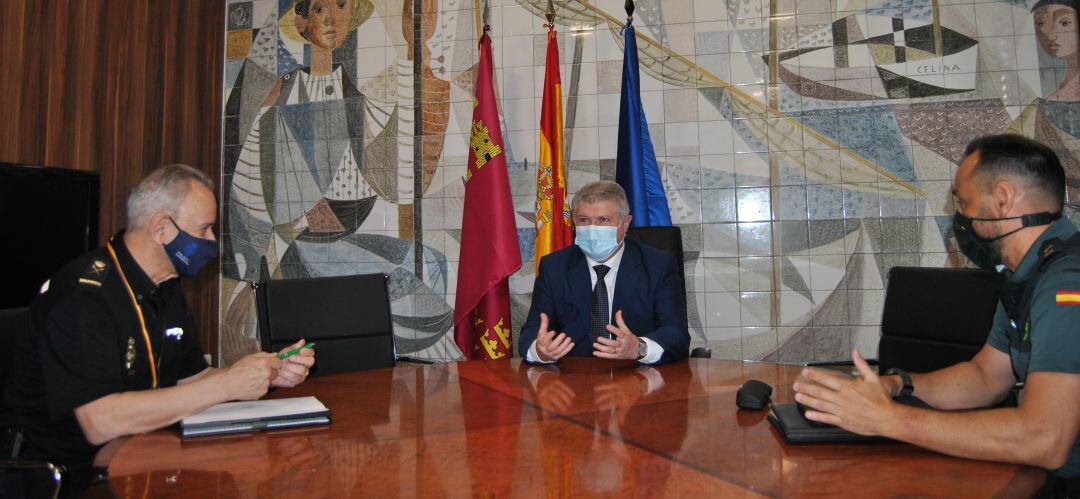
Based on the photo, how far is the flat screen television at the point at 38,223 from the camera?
2.79 meters

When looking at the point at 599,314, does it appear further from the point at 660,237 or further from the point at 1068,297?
the point at 1068,297

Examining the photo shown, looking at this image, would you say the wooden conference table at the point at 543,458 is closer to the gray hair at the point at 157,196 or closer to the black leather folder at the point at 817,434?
the black leather folder at the point at 817,434

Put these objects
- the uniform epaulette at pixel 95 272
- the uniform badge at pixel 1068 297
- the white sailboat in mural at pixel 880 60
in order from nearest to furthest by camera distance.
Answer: the uniform badge at pixel 1068 297 < the uniform epaulette at pixel 95 272 < the white sailboat in mural at pixel 880 60

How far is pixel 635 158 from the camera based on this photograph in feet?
12.6

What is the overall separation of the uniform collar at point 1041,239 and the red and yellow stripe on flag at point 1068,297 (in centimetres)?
17

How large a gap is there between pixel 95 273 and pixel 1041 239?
7.48 feet

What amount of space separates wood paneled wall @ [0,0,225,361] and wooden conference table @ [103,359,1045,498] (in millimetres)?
2655

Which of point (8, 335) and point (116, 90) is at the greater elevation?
point (116, 90)

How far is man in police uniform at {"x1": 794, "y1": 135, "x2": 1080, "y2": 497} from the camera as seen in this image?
1227 mm

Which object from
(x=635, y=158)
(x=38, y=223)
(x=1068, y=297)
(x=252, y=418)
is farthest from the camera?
(x=635, y=158)

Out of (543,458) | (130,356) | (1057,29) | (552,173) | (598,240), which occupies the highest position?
(1057,29)

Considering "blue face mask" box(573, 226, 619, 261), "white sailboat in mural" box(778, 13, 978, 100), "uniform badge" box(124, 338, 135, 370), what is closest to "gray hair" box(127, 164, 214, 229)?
"uniform badge" box(124, 338, 135, 370)

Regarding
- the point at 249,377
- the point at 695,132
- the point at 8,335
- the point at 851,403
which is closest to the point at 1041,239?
the point at 851,403

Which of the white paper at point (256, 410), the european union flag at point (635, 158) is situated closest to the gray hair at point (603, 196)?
the european union flag at point (635, 158)
